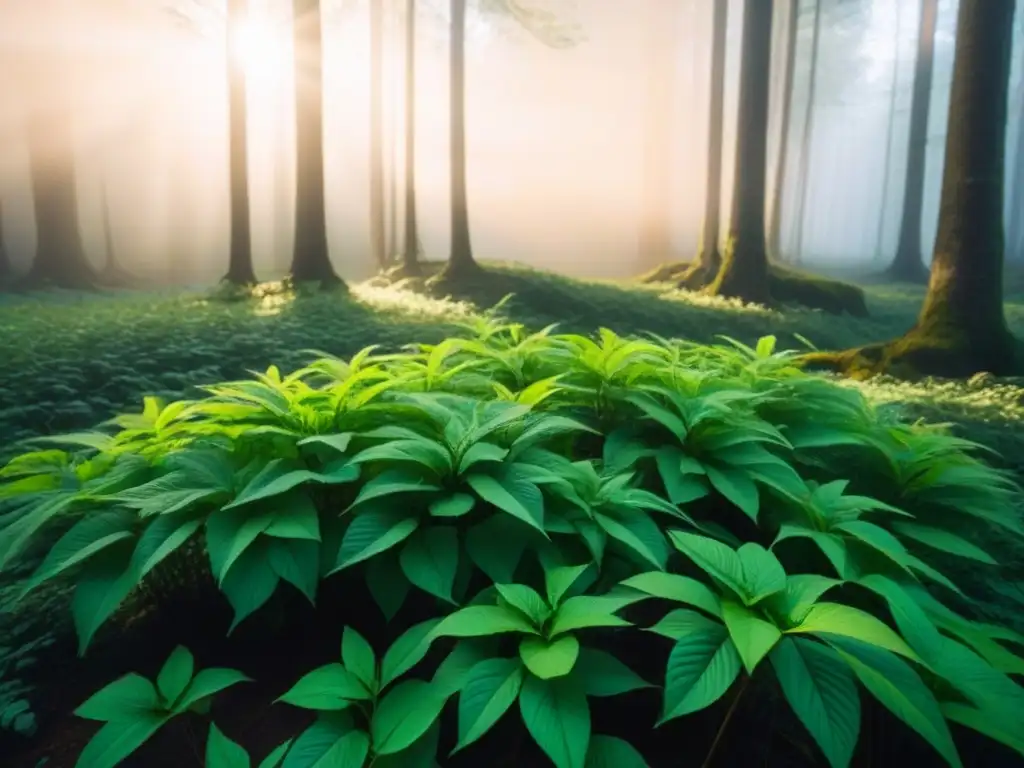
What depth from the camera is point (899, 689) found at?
1.24 meters

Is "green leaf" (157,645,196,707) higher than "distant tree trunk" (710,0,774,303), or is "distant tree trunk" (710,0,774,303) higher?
"distant tree trunk" (710,0,774,303)

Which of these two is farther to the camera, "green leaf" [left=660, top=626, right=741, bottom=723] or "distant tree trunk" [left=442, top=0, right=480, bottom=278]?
"distant tree trunk" [left=442, top=0, right=480, bottom=278]

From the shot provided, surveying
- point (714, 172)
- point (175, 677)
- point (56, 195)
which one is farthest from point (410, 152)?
point (175, 677)

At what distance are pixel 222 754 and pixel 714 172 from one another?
792 centimetres

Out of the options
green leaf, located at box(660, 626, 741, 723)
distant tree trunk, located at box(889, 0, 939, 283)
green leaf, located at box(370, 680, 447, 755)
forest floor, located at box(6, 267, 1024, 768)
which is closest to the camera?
green leaf, located at box(660, 626, 741, 723)

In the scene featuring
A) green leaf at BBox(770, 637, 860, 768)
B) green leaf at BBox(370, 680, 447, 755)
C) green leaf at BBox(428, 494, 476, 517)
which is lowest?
green leaf at BBox(370, 680, 447, 755)

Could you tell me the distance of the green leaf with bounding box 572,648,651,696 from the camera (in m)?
1.31

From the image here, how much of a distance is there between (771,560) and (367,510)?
1.00 meters

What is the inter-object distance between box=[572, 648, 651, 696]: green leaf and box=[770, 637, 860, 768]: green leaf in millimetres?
267

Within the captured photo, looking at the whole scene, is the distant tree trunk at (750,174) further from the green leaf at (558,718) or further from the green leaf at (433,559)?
the green leaf at (558,718)

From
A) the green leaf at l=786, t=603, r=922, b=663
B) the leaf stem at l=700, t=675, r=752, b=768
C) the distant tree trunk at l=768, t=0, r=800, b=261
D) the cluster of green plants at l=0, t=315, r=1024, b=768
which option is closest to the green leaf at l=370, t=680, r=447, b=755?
the cluster of green plants at l=0, t=315, r=1024, b=768

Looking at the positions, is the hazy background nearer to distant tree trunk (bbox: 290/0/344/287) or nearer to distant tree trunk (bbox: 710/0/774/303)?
distant tree trunk (bbox: 290/0/344/287)

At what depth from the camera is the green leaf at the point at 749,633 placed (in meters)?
1.12

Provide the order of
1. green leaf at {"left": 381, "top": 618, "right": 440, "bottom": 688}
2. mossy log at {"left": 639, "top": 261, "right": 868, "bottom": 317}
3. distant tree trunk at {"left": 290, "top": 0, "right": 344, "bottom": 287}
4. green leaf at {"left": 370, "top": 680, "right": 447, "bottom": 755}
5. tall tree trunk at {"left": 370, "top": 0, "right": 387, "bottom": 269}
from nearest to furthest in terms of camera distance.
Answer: green leaf at {"left": 370, "top": 680, "right": 447, "bottom": 755}, green leaf at {"left": 381, "top": 618, "right": 440, "bottom": 688}, distant tree trunk at {"left": 290, "top": 0, "right": 344, "bottom": 287}, mossy log at {"left": 639, "top": 261, "right": 868, "bottom": 317}, tall tree trunk at {"left": 370, "top": 0, "right": 387, "bottom": 269}
